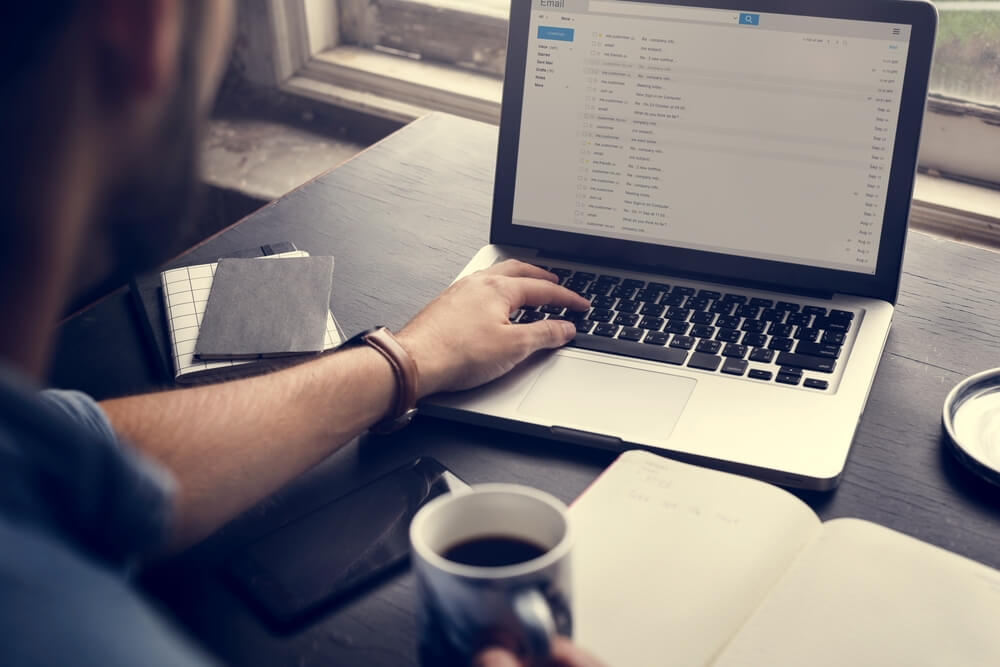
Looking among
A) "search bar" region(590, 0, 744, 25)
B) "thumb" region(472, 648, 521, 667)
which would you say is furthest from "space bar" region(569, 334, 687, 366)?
"thumb" region(472, 648, 521, 667)

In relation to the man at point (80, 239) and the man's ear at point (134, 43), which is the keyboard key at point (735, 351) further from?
the man's ear at point (134, 43)

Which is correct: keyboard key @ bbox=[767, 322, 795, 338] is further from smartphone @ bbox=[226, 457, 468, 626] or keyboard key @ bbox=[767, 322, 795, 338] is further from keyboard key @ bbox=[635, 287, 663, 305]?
smartphone @ bbox=[226, 457, 468, 626]

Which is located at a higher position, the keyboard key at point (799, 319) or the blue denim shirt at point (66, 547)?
the blue denim shirt at point (66, 547)

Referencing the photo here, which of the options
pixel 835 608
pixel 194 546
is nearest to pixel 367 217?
pixel 194 546

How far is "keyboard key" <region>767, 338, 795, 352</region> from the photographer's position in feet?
2.71

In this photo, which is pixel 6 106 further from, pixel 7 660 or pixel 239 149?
pixel 239 149

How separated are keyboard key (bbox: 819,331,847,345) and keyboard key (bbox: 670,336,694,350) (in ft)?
0.37

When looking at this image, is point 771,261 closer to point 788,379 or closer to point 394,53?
point 788,379

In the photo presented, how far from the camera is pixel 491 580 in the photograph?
45 centimetres

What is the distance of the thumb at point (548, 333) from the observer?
84 cm

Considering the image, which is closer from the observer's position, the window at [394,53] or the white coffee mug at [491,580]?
the white coffee mug at [491,580]

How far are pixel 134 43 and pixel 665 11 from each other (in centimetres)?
65

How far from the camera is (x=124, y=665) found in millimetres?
306

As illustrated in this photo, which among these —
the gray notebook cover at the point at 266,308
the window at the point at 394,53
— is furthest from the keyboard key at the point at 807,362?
the window at the point at 394,53
